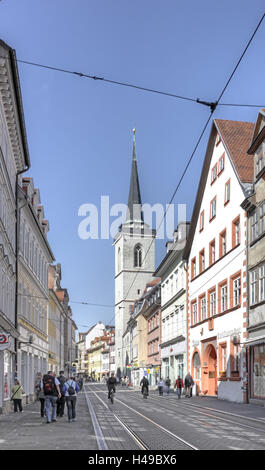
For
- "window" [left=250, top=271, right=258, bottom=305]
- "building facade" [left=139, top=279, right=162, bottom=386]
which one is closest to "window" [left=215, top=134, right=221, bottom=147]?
"window" [left=250, top=271, right=258, bottom=305]

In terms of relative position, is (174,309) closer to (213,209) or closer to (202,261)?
(202,261)

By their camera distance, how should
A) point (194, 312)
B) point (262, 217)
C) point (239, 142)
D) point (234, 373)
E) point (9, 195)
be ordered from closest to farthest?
1. point (9, 195)
2. point (262, 217)
3. point (234, 373)
4. point (239, 142)
5. point (194, 312)

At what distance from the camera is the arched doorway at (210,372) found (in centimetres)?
4266

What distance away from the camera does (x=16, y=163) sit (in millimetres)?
31875

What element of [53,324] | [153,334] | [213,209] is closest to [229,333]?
[213,209]

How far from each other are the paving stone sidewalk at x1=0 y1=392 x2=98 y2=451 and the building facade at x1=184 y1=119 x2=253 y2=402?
15.8 metres

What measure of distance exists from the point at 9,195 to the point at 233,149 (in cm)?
1495

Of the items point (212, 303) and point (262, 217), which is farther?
point (212, 303)

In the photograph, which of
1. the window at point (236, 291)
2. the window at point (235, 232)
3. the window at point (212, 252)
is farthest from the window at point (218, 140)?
the window at point (236, 291)

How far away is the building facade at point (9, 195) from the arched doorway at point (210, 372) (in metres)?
15.3

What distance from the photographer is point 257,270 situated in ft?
105

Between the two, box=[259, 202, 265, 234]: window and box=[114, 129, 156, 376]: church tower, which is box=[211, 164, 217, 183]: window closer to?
box=[259, 202, 265, 234]: window

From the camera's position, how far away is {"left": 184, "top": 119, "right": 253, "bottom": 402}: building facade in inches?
1398
